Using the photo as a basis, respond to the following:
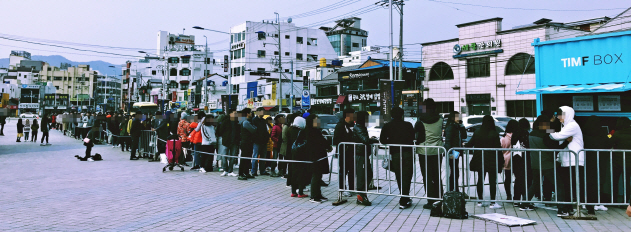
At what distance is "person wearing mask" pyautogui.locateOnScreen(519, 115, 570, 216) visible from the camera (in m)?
6.41

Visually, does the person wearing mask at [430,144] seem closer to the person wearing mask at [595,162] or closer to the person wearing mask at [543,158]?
the person wearing mask at [543,158]

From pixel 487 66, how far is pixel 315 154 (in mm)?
Result: 31643

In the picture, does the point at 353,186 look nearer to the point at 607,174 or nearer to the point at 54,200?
the point at 607,174

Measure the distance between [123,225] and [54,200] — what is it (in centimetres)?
270

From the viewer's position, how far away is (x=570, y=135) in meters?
6.26

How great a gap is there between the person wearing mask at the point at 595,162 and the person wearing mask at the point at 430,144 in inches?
83.4

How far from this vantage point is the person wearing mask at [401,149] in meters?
7.07

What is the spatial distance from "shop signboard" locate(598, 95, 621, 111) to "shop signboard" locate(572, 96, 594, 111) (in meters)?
0.15

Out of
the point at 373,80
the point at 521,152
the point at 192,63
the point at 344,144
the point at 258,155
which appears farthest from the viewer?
the point at 192,63

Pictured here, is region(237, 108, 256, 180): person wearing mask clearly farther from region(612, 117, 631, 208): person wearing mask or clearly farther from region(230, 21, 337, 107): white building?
region(230, 21, 337, 107): white building

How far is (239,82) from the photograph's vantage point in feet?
229

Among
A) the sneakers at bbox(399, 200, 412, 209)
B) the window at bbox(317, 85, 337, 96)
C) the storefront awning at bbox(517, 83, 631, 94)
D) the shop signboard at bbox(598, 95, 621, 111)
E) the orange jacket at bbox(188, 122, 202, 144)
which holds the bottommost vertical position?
the sneakers at bbox(399, 200, 412, 209)

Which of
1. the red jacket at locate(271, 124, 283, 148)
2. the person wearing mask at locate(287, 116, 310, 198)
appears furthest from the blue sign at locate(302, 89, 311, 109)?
the person wearing mask at locate(287, 116, 310, 198)

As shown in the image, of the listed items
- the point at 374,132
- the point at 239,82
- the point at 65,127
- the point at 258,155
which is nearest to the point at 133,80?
the point at 239,82
